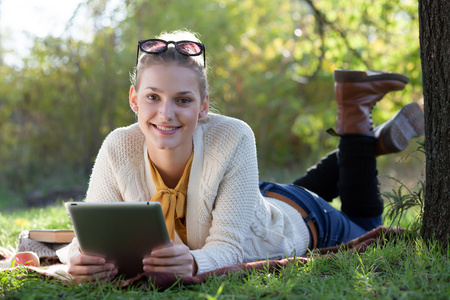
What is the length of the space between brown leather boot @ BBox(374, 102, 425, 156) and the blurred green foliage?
5.90 metres

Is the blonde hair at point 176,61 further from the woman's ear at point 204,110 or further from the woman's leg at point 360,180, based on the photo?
the woman's leg at point 360,180

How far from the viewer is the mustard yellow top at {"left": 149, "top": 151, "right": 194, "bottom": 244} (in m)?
2.72

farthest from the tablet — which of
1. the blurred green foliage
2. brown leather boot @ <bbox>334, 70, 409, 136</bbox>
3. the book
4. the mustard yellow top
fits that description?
the blurred green foliage

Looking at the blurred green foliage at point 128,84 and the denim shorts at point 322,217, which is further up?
the blurred green foliage at point 128,84

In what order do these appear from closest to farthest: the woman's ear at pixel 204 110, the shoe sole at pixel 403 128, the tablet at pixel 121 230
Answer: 1. the tablet at pixel 121 230
2. the woman's ear at pixel 204 110
3. the shoe sole at pixel 403 128

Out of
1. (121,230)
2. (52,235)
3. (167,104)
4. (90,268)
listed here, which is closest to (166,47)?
(167,104)

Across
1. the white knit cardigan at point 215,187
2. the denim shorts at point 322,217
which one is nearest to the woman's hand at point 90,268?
the white knit cardigan at point 215,187

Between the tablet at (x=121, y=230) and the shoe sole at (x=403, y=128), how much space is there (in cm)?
213

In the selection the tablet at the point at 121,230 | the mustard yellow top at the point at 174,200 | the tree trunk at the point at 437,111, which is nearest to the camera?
the tablet at the point at 121,230

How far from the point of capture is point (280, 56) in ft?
39.7

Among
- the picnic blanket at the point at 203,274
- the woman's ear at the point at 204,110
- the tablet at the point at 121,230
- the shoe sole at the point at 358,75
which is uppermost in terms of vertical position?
the shoe sole at the point at 358,75

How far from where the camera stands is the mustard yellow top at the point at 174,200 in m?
2.72

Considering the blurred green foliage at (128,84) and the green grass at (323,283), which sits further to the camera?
the blurred green foliage at (128,84)

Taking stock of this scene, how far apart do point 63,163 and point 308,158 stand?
596cm
